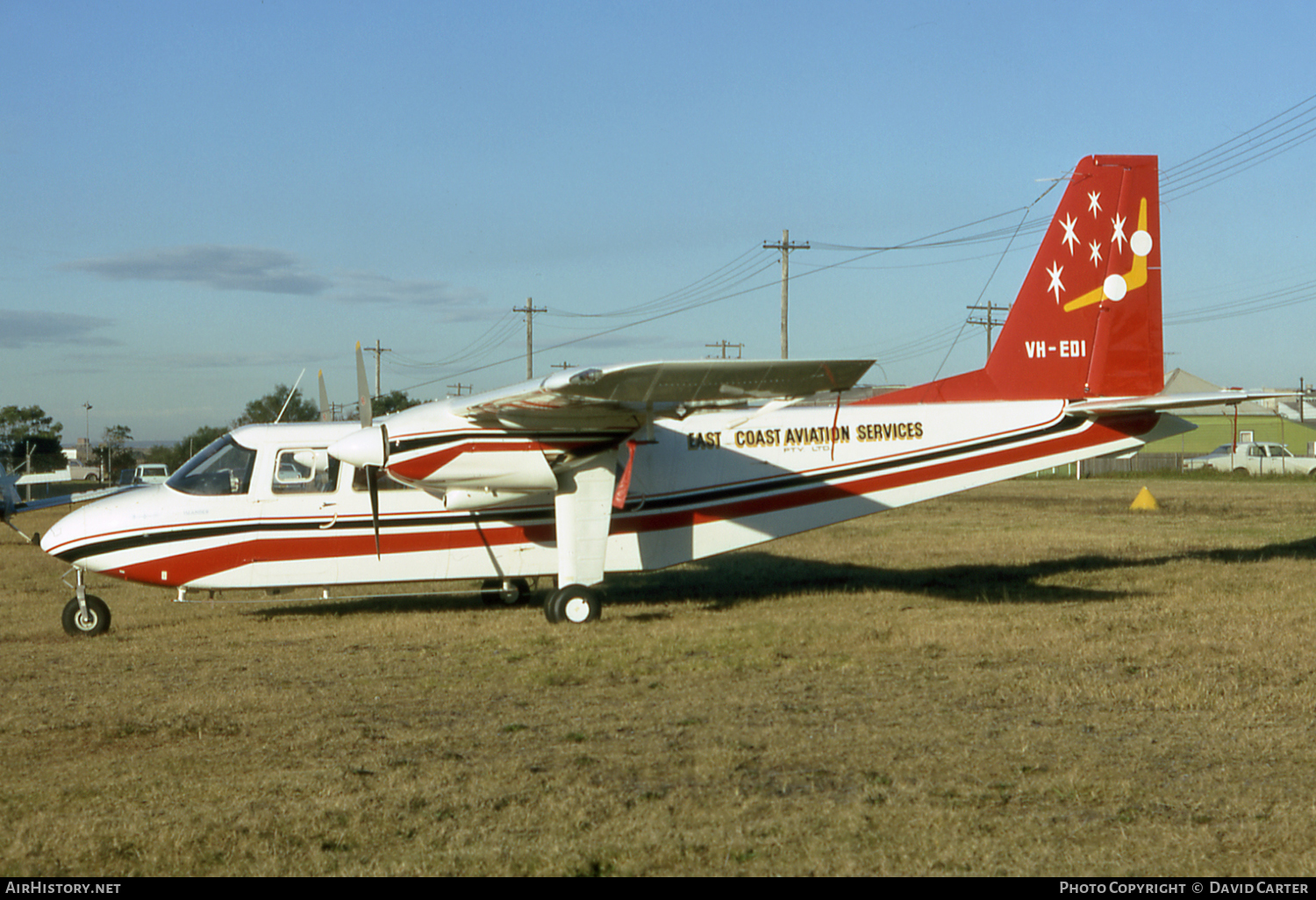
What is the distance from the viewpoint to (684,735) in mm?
7113

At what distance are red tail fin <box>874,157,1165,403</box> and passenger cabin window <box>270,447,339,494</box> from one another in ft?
27.3

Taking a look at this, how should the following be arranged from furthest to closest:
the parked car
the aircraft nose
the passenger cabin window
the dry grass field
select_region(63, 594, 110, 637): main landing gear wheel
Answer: the parked car, the passenger cabin window, the aircraft nose, select_region(63, 594, 110, 637): main landing gear wheel, the dry grass field

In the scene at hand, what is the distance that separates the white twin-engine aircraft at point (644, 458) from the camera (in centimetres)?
1143

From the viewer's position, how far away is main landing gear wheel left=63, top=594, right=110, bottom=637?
1162cm

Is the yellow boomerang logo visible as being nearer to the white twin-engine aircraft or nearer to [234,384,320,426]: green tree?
the white twin-engine aircraft

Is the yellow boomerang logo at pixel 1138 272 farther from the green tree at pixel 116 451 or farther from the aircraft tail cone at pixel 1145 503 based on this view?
the green tree at pixel 116 451

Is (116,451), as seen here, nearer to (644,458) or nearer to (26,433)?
(26,433)

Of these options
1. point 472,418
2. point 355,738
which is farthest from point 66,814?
point 472,418

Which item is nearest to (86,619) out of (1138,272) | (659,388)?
(659,388)

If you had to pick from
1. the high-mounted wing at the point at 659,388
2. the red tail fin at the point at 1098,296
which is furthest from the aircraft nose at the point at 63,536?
the red tail fin at the point at 1098,296

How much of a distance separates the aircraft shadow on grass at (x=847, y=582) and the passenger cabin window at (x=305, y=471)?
153cm

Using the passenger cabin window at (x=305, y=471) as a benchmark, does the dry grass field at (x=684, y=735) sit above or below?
below

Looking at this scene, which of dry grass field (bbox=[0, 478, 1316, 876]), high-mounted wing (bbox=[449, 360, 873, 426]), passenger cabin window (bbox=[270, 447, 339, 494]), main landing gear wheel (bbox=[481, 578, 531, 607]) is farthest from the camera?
main landing gear wheel (bbox=[481, 578, 531, 607])

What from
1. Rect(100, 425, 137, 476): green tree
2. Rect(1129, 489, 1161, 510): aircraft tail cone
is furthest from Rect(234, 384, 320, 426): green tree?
Rect(1129, 489, 1161, 510): aircraft tail cone
